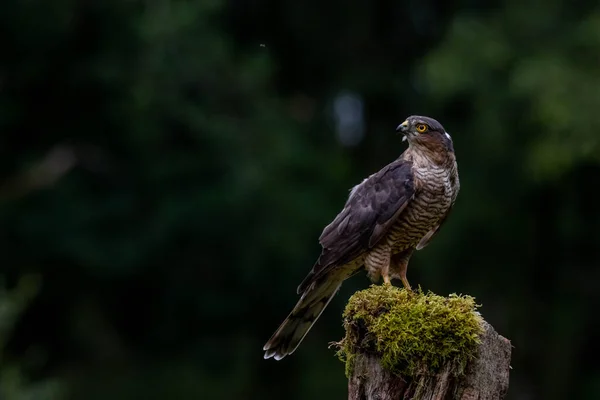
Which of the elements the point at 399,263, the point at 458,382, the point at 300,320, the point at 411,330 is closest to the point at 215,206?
the point at 399,263

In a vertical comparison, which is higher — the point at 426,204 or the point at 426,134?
the point at 426,134

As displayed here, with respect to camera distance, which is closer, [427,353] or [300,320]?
[427,353]

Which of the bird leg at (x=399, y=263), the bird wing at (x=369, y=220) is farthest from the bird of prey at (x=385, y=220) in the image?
the bird leg at (x=399, y=263)

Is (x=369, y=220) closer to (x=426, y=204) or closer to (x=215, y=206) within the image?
(x=426, y=204)

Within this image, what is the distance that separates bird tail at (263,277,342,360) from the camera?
16.8 feet

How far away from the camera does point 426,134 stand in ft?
17.0

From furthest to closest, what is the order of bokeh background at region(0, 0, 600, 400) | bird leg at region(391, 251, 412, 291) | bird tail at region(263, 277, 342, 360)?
bokeh background at region(0, 0, 600, 400) → bird leg at region(391, 251, 412, 291) → bird tail at region(263, 277, 342, 360)

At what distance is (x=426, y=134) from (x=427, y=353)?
153 centimetres

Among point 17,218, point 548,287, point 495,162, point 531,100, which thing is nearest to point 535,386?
point 548,287

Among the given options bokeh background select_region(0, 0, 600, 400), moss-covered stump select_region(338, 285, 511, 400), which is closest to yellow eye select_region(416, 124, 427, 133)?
moss-covered stump select_region(338, 285, 511, 400)

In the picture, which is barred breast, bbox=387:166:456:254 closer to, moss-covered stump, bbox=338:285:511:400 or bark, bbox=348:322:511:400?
moss-covered stump, bbox=338:285:511:400

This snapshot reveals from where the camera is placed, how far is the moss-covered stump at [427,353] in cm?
386

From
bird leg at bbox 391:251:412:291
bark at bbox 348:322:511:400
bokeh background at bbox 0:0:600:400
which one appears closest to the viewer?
bark at bbox 348:322:511:400

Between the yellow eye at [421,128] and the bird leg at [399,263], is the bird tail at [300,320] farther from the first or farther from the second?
the yellow eye at [421,128]
